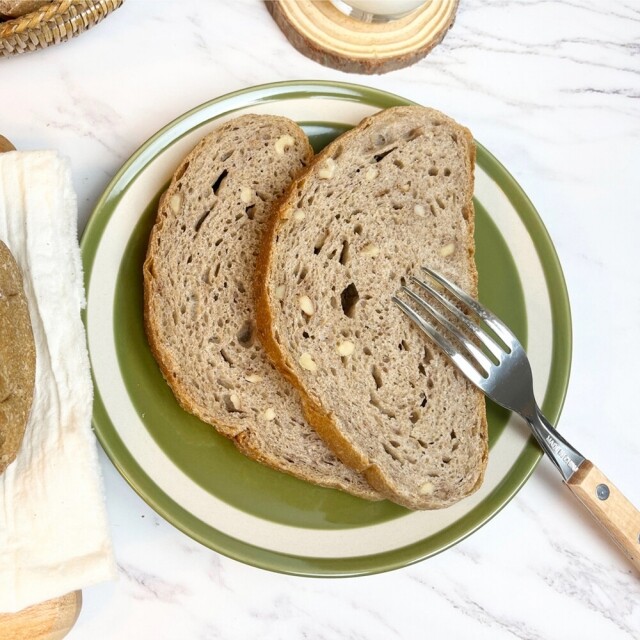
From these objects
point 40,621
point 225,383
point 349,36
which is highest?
point 349,36

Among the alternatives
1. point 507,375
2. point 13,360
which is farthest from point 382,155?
point 13,360

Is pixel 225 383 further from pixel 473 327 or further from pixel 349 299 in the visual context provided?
pixel 473 327

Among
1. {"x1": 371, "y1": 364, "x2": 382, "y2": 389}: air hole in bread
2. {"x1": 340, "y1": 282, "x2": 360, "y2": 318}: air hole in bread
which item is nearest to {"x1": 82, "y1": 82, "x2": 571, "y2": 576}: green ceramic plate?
{"x1": 371, "y1": 364, "x2": 382, "y2": 389}: air hole in bread

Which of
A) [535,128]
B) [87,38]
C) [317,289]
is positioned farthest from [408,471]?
[87,38]

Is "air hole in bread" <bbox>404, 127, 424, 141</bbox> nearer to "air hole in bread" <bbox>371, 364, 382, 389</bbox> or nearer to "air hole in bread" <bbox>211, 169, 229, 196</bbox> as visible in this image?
"air hole in bread" <bbox>211, 169, 229, 196</bbox>

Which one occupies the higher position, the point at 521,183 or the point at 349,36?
the point at 349,36

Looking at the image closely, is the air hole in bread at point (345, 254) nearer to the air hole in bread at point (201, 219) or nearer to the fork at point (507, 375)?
the fork at point (507, 375)
